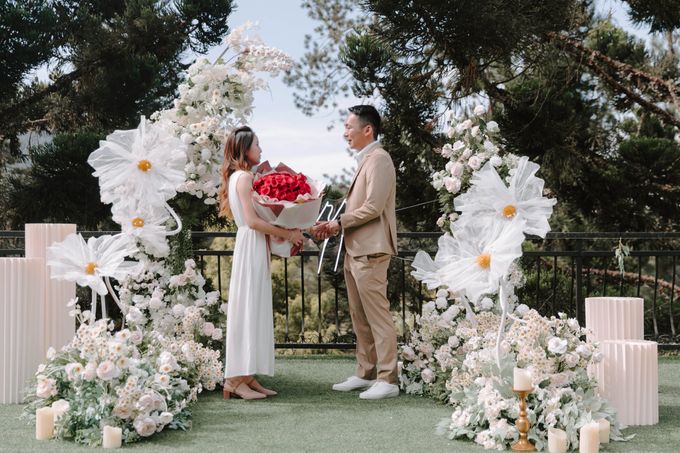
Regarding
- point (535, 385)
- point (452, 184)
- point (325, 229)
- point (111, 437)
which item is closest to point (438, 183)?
point (452, 184)

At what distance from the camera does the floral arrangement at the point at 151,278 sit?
3.63m

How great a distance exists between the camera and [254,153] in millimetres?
4496

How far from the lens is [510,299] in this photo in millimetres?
4879

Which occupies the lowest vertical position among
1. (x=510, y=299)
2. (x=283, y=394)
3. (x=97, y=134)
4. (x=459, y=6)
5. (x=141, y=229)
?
(x=283, y=394)

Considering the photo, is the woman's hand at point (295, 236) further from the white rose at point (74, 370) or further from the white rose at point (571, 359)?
the white rose at point (571, 359)

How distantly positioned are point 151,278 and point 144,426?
5.19 ft

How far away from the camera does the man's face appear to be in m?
4.67

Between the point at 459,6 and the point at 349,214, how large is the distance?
419 centimetres

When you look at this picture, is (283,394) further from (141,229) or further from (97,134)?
(97,134)

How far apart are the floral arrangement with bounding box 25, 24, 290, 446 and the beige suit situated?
909mm

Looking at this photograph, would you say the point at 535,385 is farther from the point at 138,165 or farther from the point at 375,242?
the point at 138,165

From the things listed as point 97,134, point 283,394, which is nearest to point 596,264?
point 97,134

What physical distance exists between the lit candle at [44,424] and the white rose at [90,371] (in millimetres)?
249

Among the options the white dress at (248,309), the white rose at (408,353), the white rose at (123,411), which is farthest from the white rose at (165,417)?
the white rose at (408,353)
